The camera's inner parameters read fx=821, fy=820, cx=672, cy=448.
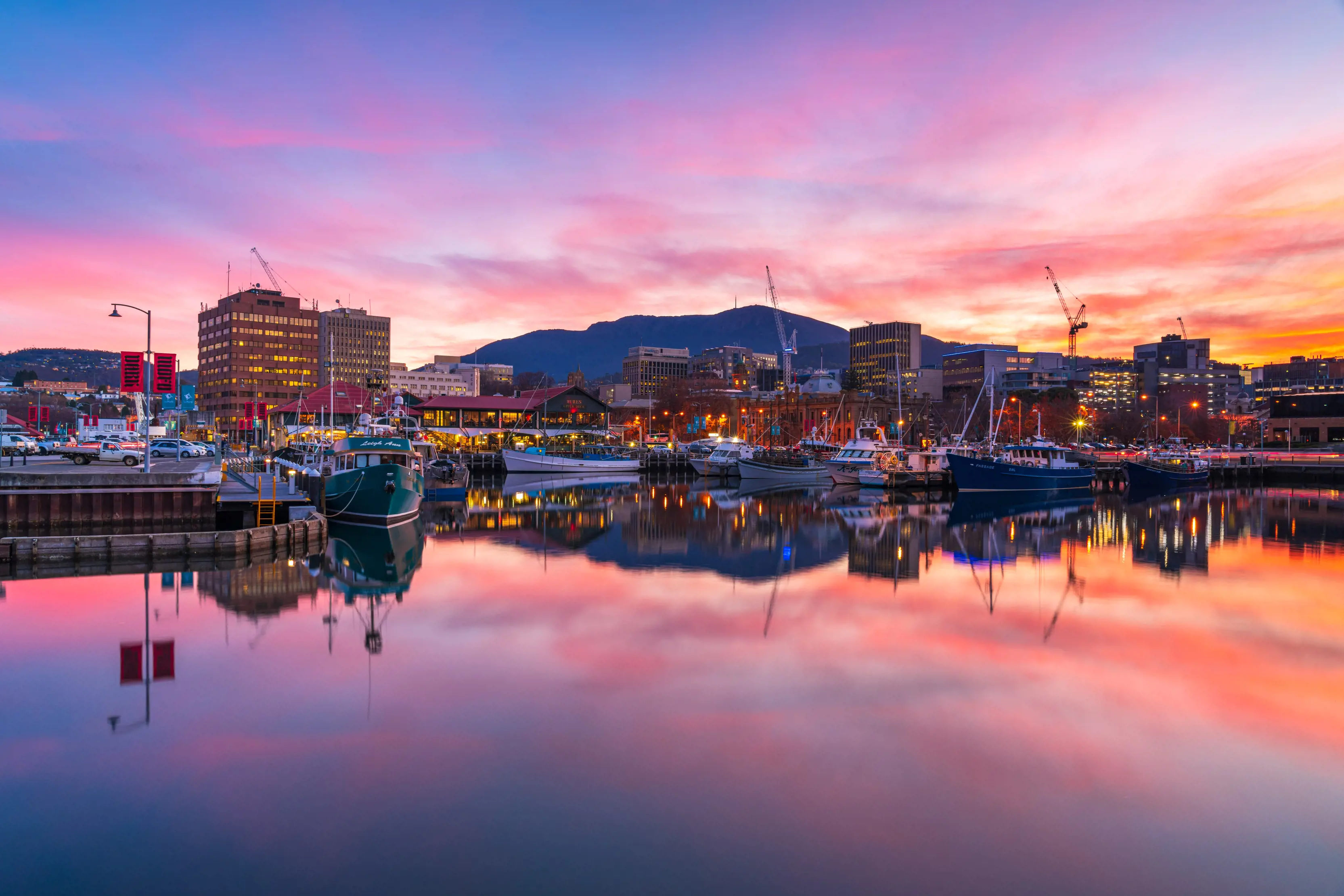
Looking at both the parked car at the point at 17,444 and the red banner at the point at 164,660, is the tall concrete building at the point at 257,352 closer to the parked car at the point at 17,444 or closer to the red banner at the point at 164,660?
the parked car at the point at 17,444

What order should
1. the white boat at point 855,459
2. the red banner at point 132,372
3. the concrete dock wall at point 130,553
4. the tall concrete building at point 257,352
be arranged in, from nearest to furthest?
the concrete dock wall at point 130,553 < the red banner at point 132,372 < the white boat at point 855,459 < the tall concrete building at point 257,352

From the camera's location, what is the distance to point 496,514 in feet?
144

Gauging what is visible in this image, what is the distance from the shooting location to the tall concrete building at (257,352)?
17362cm

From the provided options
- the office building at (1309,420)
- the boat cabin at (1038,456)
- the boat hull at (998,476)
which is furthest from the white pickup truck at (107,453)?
the office building at (1309,420)

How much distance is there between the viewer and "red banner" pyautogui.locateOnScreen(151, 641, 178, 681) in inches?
584

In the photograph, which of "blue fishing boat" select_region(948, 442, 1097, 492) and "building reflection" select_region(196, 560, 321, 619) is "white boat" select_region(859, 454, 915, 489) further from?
"building reflection" select_region(196, 560, 321, 619)

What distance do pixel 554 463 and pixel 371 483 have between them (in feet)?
146

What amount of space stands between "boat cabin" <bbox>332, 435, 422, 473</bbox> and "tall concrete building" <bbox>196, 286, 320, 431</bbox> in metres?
150

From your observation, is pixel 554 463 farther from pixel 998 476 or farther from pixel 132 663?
pixel 132 663

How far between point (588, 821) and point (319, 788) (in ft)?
11.3

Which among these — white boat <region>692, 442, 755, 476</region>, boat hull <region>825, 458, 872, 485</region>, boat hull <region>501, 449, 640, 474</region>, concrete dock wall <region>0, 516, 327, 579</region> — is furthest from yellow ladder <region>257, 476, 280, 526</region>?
white boat <region>692, 442, 755, 476</region>

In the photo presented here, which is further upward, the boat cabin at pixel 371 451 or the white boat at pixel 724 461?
the boat cabin at pixel 371 451

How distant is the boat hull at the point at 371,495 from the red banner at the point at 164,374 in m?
14.5

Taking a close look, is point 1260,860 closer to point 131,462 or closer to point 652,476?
point 131,462
